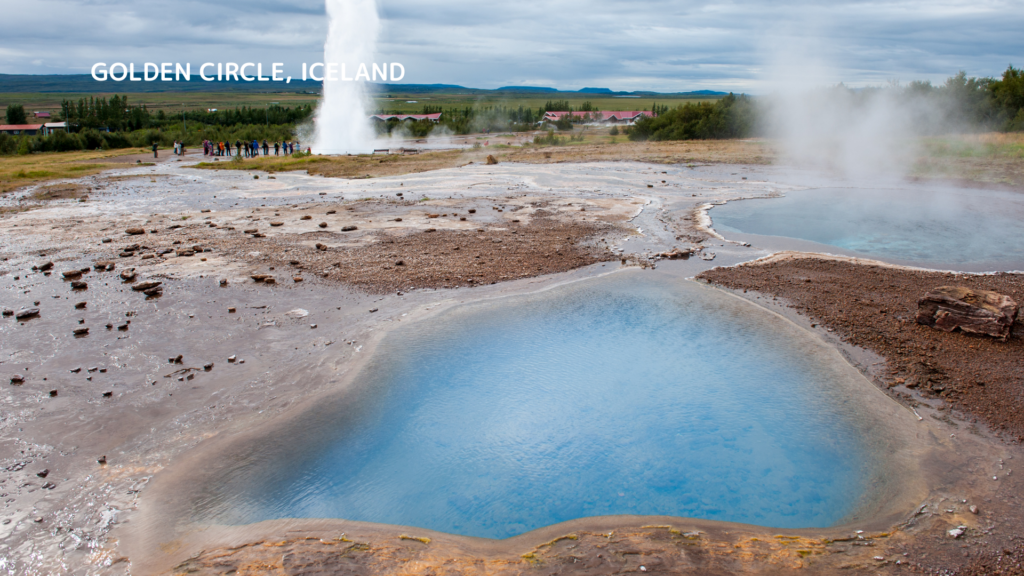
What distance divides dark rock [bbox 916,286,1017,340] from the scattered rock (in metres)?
10.4

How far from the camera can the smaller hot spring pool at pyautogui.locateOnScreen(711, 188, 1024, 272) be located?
1074 centimetres

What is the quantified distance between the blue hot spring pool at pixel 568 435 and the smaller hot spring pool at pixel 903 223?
17.2 feet

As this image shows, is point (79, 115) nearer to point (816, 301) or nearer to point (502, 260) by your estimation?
point (502, 260)

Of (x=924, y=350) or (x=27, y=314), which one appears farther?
(x=27, y=314)

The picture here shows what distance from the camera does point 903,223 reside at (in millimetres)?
13477

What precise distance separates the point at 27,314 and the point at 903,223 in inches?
615

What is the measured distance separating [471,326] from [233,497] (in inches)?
141

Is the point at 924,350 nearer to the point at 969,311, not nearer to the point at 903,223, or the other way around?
the point at 969,311

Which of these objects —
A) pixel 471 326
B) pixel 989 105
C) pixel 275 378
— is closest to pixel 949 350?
pixel 471 326

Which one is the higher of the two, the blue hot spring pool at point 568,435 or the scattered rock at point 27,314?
the scattered rock at point 27,314

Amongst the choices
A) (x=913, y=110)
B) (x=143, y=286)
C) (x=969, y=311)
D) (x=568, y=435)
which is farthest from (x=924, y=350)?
(x=913, y=110)

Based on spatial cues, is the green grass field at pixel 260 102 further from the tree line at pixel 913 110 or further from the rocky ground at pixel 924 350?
the rocky ground at pixel 924 350

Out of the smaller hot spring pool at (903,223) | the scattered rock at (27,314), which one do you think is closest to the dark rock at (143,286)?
the scattered rock at (27,314)

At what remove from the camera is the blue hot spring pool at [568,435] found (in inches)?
169
